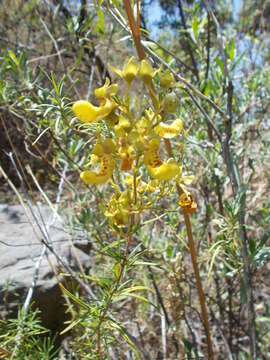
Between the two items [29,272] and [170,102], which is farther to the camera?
[29,272]

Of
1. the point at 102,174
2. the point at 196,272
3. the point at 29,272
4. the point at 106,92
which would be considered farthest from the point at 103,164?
the point at 29,272

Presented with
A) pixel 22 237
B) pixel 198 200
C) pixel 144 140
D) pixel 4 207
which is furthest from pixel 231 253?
pixel 4 207

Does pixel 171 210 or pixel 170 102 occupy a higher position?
pixel 170 102

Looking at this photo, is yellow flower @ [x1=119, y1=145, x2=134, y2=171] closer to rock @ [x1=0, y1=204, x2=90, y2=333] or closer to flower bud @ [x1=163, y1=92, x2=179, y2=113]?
flower bud @ [x1=163, y1=92, x2=179, y2=113]

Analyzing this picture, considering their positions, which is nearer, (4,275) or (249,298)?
(249,298)

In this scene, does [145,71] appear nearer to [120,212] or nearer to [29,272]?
[120,212]

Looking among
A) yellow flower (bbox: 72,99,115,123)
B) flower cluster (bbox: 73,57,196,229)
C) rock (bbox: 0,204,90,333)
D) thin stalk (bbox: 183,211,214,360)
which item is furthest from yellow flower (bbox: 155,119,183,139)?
rock (bbox: 0,204,90,333)

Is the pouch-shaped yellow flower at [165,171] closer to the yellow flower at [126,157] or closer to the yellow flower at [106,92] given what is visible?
the yellow flower at [126,157]

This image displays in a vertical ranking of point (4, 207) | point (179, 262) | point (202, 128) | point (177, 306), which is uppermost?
point (202, 128)

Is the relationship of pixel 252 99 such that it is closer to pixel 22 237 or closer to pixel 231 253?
pixel 231 253
